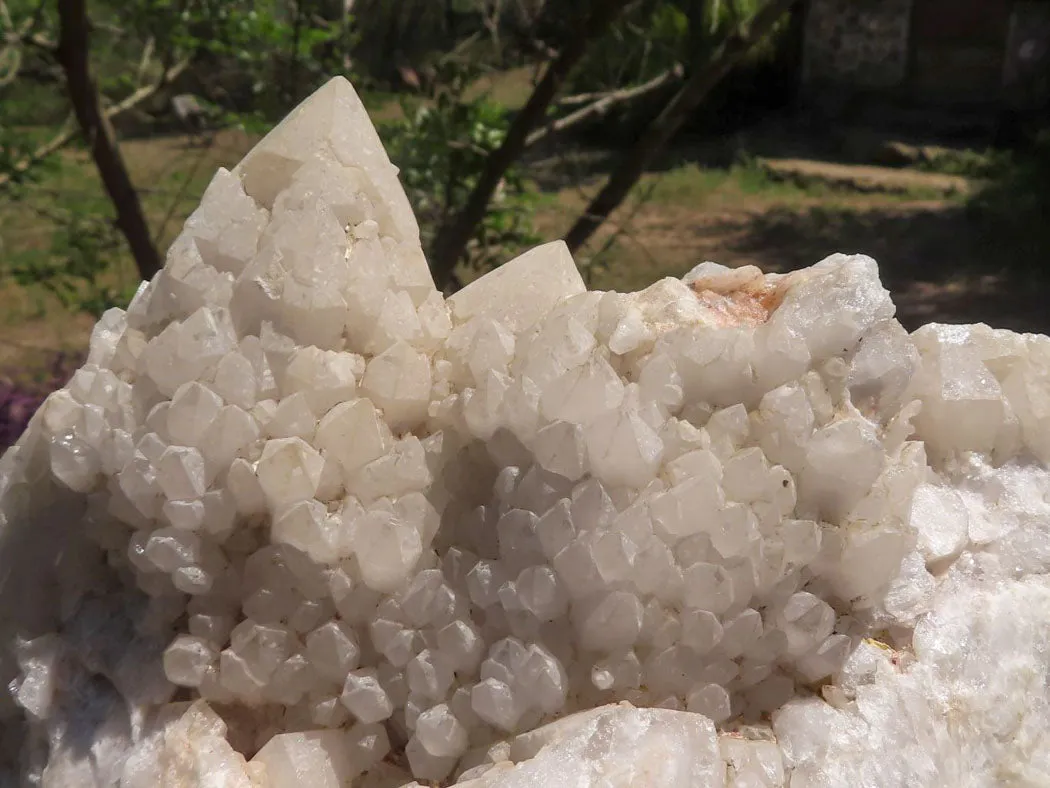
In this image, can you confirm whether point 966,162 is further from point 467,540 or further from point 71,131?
point 467,540

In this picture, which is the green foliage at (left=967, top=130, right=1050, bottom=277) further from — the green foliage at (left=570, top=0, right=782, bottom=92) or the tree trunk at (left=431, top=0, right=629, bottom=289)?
the tree trunk at (left=431, top=0, right=629, bottom=289)

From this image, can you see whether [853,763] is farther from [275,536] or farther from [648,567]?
[275,536]

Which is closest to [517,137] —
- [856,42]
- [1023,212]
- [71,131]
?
[71,131]

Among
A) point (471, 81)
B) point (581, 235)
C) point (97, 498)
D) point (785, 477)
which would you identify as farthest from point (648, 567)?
point (471, 81)

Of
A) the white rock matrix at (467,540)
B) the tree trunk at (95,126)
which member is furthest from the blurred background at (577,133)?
the white rock matrix at (467,540)

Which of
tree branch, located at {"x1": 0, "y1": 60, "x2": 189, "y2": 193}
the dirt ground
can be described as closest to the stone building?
the dirt ground

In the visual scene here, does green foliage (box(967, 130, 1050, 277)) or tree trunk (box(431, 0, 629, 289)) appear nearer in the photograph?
tree trunk (box(431, 0, 629, 289))

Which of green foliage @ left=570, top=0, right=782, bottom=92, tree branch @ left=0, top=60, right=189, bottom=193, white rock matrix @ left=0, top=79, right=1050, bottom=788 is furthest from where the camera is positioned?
green foliage @ left=570, top=0, right=782, bottom=92
